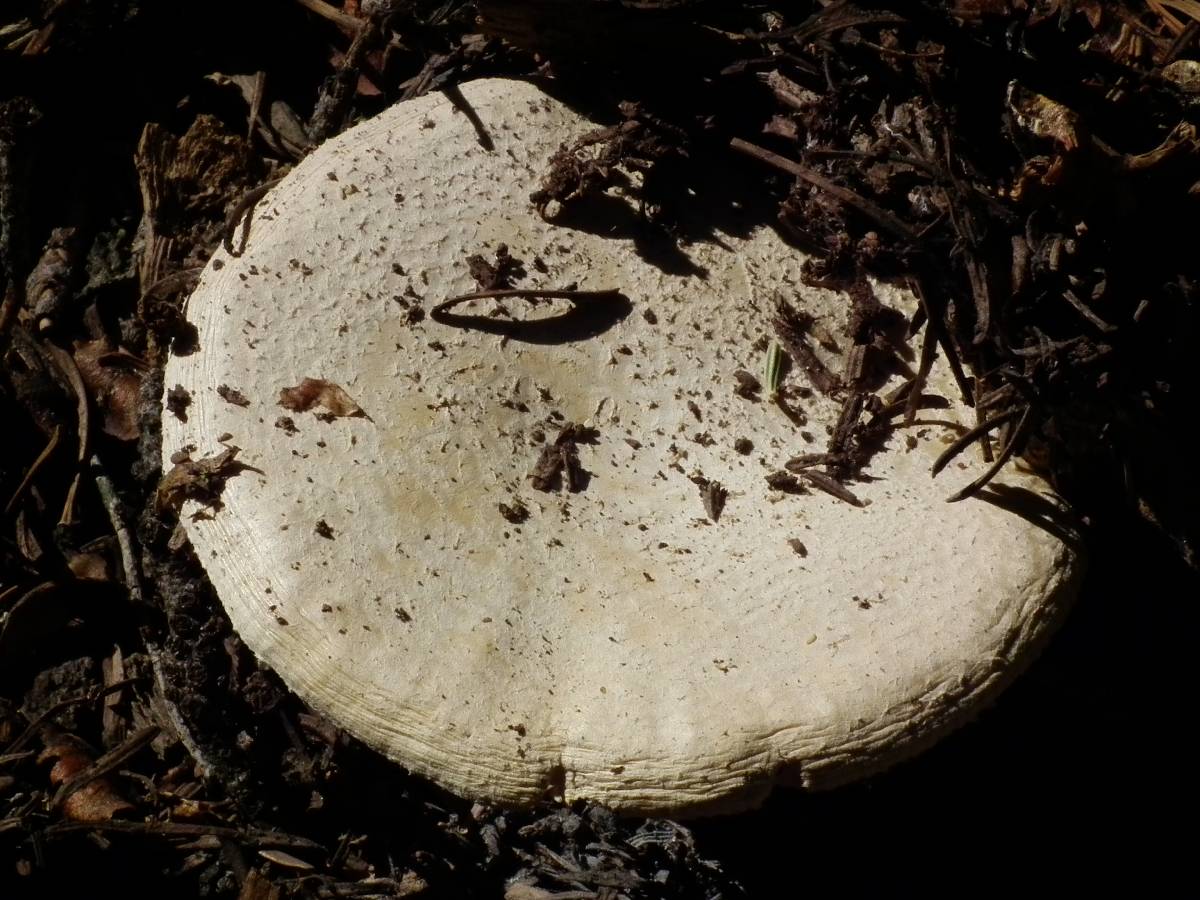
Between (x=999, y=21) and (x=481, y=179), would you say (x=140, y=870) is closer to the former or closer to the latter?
(x=481, y=179)

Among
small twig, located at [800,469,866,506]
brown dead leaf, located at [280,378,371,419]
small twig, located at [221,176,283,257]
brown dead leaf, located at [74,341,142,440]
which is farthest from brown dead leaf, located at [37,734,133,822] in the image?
small twig, located at [800,469,866,506]

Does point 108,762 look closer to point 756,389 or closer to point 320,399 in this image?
point 320,399

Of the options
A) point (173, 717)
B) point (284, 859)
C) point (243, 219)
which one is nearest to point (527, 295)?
point (243, 219)

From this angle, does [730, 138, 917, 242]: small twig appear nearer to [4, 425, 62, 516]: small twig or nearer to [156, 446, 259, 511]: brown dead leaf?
[156, 446, 259, 511]: brown dead leaf

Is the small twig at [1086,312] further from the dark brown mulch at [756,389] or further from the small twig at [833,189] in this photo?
the small twig at [833,189]

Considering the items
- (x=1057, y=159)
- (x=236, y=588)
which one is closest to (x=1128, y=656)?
(x=1057, y=159)

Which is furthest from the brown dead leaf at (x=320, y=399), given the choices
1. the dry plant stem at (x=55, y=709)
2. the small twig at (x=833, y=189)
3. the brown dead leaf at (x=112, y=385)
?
the small twig at (x=833, y=189)
